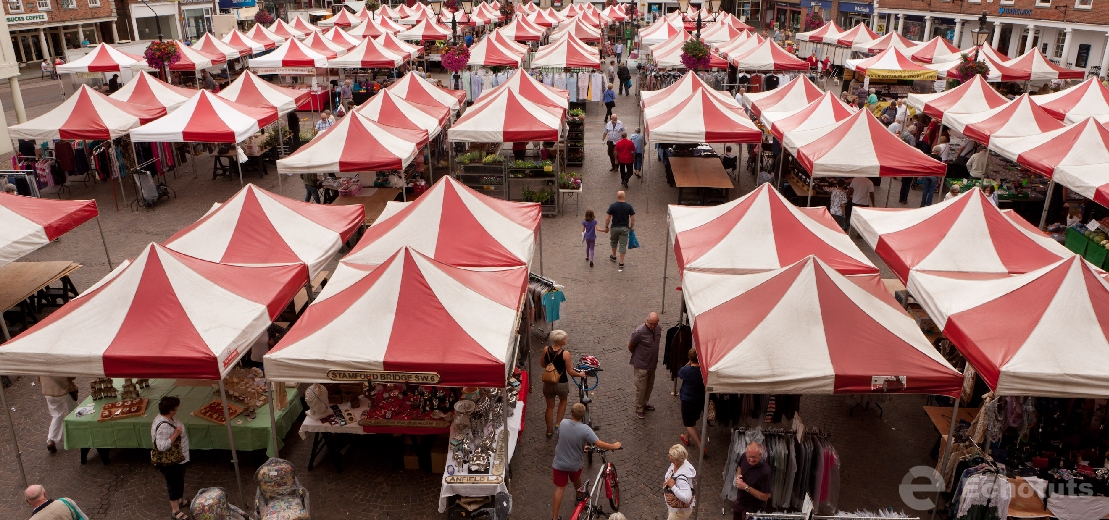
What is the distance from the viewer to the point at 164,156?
18953 mm

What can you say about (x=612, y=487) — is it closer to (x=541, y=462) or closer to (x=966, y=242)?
(x=541, y=462)

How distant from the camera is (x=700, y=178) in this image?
17.1 m

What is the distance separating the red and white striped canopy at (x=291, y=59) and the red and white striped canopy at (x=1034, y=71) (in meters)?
25.2

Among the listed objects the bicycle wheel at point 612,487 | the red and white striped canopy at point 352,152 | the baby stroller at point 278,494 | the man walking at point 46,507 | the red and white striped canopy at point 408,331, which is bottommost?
the bicycle wheel at point 612,487

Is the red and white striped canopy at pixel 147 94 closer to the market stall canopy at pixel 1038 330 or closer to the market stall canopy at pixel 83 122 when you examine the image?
the market stall canopy at pixel 83 122

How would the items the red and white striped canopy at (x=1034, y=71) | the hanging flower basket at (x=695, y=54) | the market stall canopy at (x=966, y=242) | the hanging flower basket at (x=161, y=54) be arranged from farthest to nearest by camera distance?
the hanging flower basket at (x=695, y=54) < the hanging flower basket at (x=161, y=54) < the red and white striped canopy at (x=1034, y=71) < the market stall canopy at (x=966, y=242)

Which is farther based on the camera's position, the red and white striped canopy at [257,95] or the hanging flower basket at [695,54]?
the hanging flower basket at [695,54]

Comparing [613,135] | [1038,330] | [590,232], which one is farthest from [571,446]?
[613,135]

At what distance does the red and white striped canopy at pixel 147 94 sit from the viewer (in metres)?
19.3

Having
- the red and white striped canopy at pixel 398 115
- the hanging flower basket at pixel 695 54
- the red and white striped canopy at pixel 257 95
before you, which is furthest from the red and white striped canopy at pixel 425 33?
the red and white striped canopy at pixel 398 115

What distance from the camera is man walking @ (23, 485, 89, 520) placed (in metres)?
6.25

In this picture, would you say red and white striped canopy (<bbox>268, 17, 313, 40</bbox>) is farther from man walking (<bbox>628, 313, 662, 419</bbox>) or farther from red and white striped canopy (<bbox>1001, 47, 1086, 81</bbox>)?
man walking (<bbox>628, 313, 662, 419</bbox>)

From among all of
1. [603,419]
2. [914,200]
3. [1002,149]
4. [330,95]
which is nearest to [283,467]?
[603,419]

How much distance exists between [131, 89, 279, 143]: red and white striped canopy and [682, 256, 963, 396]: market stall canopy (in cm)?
1270
